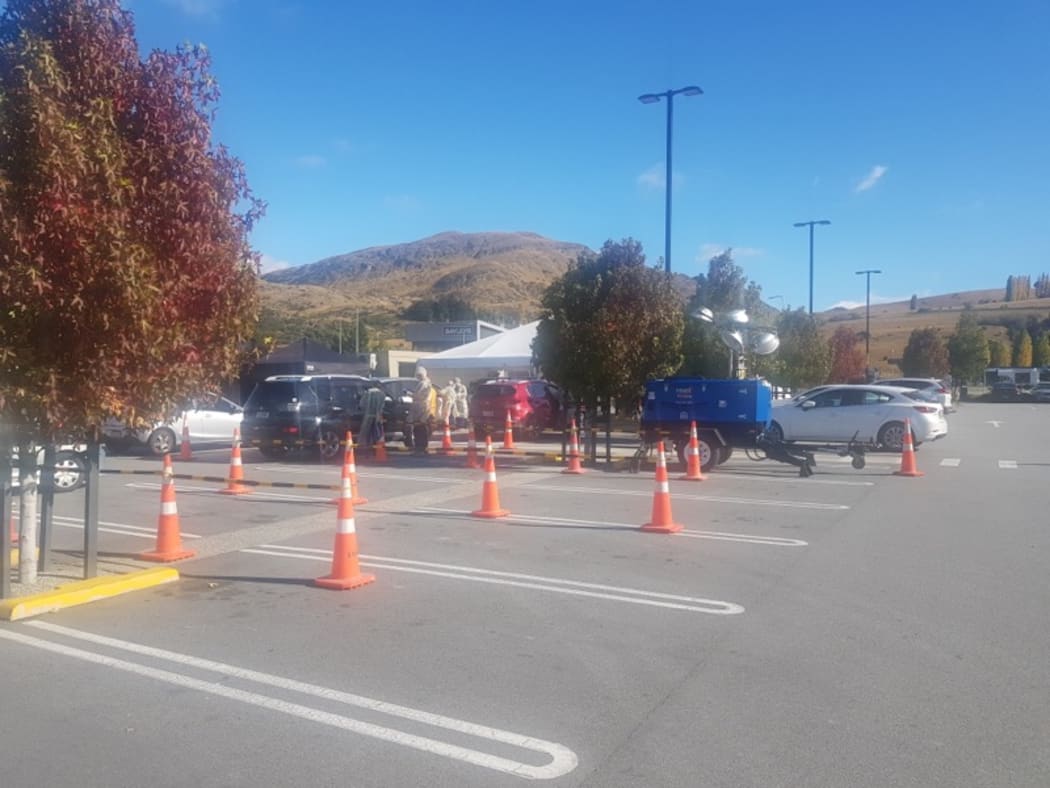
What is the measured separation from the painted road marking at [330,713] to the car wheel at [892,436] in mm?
18785

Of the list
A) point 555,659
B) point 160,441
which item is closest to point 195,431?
point 160,441

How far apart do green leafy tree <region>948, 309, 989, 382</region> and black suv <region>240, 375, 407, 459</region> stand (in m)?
61.3

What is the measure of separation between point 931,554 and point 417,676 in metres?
6.32

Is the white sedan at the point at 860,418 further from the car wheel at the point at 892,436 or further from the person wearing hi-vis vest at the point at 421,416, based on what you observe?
the person wearing hi-vis vest at the point at 421,416

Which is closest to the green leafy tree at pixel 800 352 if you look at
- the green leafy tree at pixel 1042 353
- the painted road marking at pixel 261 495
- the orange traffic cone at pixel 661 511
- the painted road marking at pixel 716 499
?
the painted road marking at pixel 716 499

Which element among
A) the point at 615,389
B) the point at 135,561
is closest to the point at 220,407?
the point at 615,389

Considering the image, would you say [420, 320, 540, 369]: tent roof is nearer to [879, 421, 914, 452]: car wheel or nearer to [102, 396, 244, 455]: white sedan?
[102, 396, 244, 455]: white sedan

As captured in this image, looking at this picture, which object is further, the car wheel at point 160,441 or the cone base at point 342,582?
the car wheel at point 160,441

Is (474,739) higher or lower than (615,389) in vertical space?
lower

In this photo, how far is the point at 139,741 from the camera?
16.5 ft

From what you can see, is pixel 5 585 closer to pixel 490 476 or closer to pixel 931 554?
pixel 490 476

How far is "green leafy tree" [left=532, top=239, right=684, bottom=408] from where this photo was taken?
61.7 ft

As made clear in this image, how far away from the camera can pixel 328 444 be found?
798 inches

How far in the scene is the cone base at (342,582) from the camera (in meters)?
8.44
